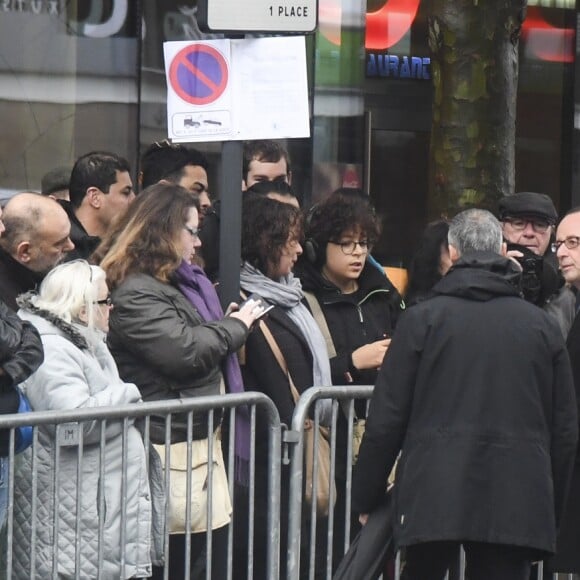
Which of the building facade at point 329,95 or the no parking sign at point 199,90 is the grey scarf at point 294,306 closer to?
the no parking sign at point 199,90

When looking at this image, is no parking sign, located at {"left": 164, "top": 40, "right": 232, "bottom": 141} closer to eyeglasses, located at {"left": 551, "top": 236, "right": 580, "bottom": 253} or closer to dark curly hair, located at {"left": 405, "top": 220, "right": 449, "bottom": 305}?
dark curly hair, located at {"left": 405, "top": 220, "right": 449, "bottom": 305}

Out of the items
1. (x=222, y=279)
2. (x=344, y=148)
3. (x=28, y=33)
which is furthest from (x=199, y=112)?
(x=344, y=148)

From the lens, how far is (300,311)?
728 centimetres

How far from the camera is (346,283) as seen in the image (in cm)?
770

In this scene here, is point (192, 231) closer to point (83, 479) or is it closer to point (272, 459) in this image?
point (272, 459)

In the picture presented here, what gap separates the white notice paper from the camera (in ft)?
22.5

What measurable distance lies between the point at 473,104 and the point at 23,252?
4125 millimetres

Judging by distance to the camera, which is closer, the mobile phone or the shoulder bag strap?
the mobile phone

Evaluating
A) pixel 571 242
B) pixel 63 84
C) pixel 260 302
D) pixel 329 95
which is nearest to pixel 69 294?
pixel 260 302

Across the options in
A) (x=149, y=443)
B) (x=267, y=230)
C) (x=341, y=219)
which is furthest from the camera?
(x=341, y=219)

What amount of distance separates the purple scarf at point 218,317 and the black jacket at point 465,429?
0.67m

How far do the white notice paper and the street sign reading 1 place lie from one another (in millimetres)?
73

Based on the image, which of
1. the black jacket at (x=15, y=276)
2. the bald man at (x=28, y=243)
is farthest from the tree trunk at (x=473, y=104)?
the black jacket at (x=15, y=276)

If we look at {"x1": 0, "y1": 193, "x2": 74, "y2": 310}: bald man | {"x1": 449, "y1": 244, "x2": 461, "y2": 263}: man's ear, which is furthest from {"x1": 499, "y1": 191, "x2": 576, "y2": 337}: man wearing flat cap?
{"x1": 0, "y1": 193, "x2": 74, "y2": 310}: bald man
